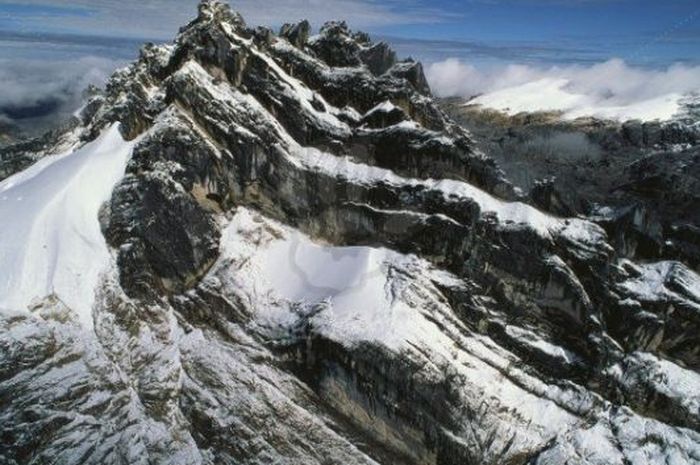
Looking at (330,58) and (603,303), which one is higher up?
(330,58)

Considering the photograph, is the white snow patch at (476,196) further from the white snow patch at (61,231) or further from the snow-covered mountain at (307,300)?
the white snow patch at (61,231)

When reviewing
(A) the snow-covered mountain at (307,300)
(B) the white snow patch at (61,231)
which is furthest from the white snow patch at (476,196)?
(B) the white snow patch at (61,231)

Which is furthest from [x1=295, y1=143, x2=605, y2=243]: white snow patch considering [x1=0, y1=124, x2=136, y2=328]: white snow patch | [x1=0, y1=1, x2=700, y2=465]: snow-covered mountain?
[x1=0, y1=124, x2=136, y2=328]: white snow patch

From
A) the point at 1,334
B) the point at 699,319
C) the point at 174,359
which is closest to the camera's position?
the point at 1,334

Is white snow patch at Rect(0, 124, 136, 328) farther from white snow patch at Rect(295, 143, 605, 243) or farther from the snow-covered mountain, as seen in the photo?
white snow patch at Rect(295, 143, 605, 243)

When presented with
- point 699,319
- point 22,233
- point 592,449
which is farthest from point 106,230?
point 699,319

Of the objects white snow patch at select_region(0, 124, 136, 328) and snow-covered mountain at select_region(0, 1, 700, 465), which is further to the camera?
white snow patch at select_region(0, 124, 136, 328)

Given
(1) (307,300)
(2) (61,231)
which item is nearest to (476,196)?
(1) (307,300)

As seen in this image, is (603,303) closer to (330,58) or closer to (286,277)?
(286,277)
